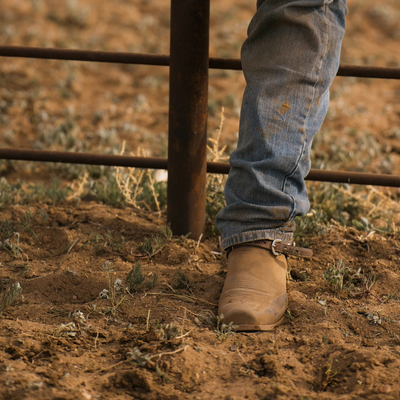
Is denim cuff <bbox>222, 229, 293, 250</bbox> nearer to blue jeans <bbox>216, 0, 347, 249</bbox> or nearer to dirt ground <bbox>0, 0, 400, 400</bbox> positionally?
blue jeans <bbox>216, 0, 347, 249</bbox>

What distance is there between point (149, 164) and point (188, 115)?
262 millimetres

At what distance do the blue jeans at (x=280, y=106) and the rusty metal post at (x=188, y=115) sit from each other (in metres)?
0.29

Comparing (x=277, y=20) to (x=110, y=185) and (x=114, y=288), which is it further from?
(x=110, y=185)

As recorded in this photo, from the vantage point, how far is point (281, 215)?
173 centimetres

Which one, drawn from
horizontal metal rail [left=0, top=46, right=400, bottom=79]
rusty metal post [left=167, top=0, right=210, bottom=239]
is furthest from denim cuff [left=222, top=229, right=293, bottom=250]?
horizontal metal rail [left=0, top=46, right=400, bottom=79]

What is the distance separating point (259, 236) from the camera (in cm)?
175

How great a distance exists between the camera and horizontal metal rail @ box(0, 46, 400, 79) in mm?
2072

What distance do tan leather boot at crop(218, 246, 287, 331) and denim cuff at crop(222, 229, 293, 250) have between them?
0.03 meters

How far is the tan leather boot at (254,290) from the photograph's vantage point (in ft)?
5.28

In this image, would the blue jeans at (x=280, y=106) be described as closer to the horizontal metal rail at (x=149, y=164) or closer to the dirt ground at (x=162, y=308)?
the dirt ground at (x=162, y=308)

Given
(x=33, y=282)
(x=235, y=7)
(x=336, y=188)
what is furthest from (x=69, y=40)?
(x=33, y=282)

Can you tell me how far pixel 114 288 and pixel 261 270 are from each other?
1.49 ft

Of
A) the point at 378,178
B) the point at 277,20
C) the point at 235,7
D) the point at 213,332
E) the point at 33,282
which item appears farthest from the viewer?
the point at 235,7

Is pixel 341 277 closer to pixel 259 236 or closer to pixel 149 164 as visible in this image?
pixel 259 236
